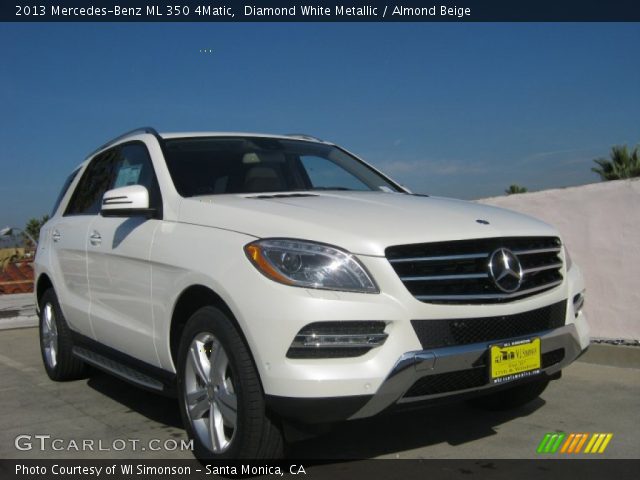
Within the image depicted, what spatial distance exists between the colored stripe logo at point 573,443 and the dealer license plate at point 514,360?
0.60 m

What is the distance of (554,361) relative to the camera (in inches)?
133

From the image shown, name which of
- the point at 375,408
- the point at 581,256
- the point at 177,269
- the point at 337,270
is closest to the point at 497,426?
the point at 375,408

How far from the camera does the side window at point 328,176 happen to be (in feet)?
15.2

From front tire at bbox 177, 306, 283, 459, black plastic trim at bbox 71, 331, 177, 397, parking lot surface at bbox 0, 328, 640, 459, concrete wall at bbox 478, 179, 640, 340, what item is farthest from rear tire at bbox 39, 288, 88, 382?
concrete wall at bbox 478, 179, 640, 340

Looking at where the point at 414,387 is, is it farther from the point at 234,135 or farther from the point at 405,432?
the point at 234,135

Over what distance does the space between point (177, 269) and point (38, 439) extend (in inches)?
60.4

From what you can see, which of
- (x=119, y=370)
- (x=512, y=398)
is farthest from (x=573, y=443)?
(x=119, y=370)

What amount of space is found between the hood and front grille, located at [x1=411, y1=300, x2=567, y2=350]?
369mm

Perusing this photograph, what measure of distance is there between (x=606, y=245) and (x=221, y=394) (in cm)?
389

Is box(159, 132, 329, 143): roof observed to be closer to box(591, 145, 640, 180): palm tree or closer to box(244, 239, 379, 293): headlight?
box(244, 239, 379, 293): headlight

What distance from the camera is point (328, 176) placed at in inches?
187

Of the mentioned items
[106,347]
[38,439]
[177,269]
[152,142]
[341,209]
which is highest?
[152,142]

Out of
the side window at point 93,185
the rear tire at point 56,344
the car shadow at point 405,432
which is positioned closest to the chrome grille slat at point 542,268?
the car shadow at point 405,432

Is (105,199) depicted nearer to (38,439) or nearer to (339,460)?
(38,439)
